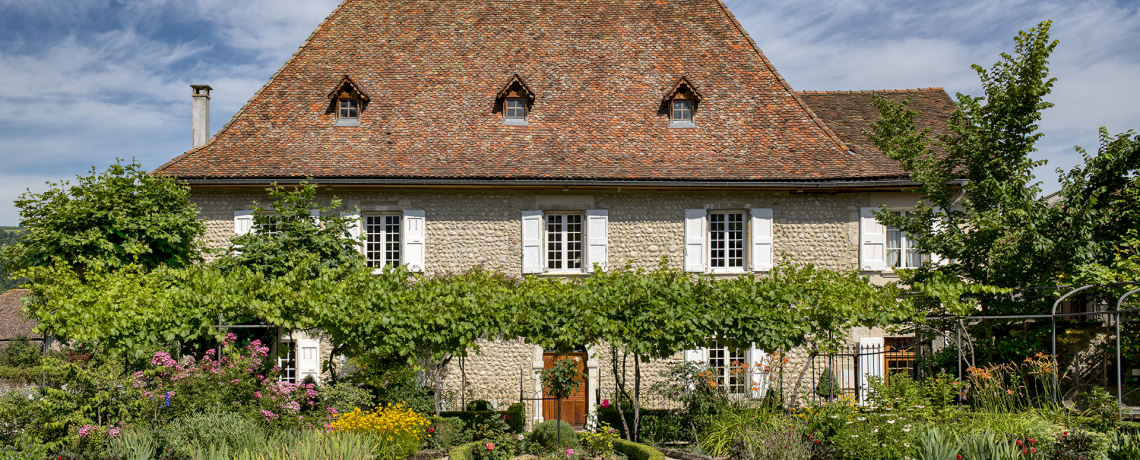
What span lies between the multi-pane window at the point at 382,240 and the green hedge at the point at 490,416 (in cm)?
298

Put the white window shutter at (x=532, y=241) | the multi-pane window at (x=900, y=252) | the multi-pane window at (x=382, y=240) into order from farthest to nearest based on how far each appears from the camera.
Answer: the multi-pane window at (x=900, y=252) < the multi-pane window at (x=382, y=240) < the white window shutter at (x=532, y=241)

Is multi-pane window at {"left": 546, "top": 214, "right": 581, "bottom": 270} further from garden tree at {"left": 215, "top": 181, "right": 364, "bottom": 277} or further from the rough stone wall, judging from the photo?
garden tree at {"left": 215, "top": 181, "right": 364, "bottom": 277}

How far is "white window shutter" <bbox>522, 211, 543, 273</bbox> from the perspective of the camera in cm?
1187

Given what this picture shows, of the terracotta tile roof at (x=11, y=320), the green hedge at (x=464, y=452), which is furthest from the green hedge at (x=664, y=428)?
the terracotta tile roof at (x=11, y=320)

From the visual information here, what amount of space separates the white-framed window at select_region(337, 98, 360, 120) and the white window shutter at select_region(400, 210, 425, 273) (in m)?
2.41

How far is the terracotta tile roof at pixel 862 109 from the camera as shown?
46.0 ft

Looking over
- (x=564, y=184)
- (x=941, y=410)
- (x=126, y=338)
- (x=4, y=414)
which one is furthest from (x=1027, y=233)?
(x=4, y=414)

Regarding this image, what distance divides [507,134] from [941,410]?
827 centimetres

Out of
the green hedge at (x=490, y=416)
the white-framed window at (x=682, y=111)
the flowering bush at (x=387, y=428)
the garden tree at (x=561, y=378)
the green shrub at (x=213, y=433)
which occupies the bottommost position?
the green hedge at (x=490, y=416)

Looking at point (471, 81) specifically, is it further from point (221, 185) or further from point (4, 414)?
point (4, 414)

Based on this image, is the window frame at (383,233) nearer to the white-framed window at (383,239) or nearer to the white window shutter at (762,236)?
the white-framed window at (383,239)

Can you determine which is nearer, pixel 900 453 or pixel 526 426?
pixel 900 453

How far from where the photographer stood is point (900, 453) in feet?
20.5

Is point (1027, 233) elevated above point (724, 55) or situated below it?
below
